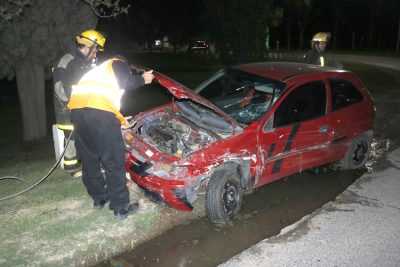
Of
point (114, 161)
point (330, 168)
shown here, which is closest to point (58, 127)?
point (114, 161)

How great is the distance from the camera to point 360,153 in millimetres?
6457

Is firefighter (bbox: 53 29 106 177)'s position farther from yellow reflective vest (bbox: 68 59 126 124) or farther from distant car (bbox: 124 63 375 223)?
distant car (bbox: 124 63 375 223)

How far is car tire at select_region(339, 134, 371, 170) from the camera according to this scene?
6.29 meters

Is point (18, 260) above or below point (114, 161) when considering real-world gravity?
below

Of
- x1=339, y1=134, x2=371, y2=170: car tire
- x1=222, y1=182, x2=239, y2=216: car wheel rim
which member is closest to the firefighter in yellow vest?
x1=222, y1=182, x2=239, y2=216: car wheel rim

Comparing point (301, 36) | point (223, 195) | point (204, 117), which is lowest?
point (223, 195)

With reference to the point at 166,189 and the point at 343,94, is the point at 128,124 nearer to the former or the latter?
the point at 166,189

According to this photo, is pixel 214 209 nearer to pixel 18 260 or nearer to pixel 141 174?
pixel 141 174

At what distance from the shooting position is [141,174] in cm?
452

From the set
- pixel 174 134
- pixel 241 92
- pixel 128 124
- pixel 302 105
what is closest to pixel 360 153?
pixel 302 105

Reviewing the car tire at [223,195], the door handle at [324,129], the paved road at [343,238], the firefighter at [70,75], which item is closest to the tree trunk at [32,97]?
the firefighter at [70,75]

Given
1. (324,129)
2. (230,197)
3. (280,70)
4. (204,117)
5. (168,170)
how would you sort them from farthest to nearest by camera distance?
(280,70)
(324,129)
(204,117)
(230,197)
(168,170)

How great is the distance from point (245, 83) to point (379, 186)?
7.78ft

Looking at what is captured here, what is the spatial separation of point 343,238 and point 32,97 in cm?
670
